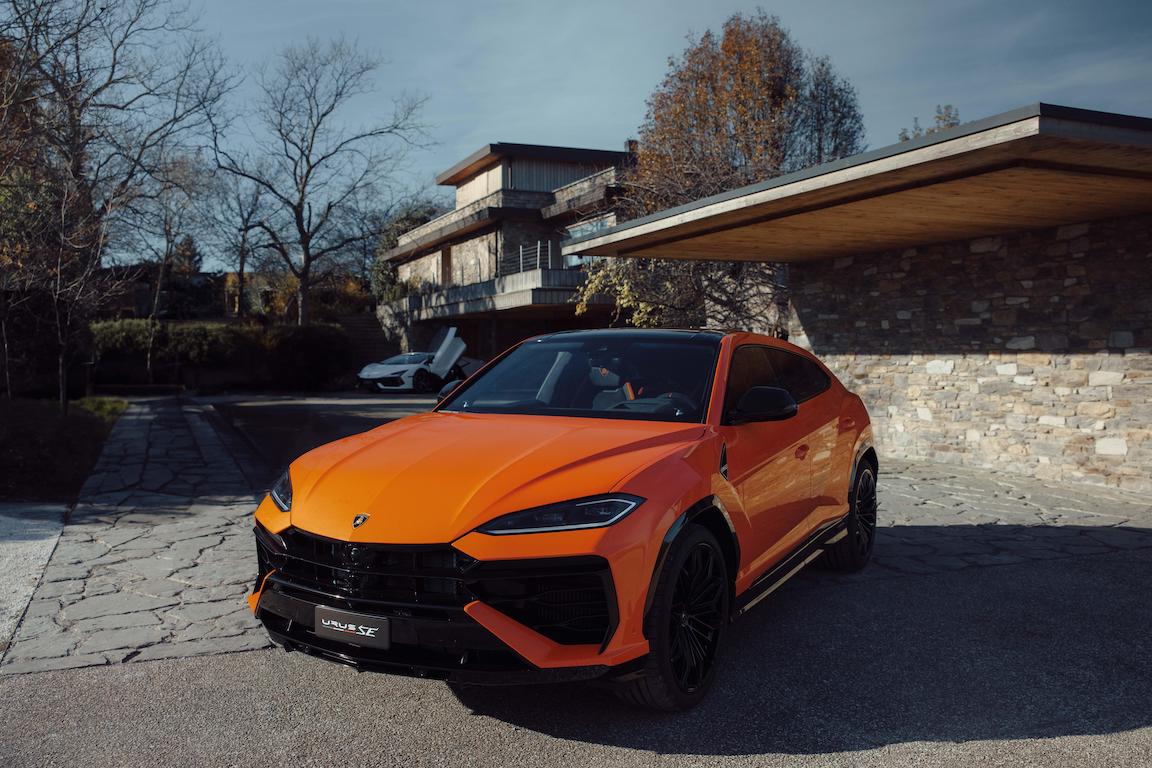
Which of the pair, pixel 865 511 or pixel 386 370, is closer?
pixel 865 511

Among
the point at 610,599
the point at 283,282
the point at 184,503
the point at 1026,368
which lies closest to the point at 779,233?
the point at 1026,368

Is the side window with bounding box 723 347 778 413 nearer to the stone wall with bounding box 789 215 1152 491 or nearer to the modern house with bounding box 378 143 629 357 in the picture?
the stone wall with bounding box 789 215 1152 491

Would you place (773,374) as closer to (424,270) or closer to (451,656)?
(451,656)

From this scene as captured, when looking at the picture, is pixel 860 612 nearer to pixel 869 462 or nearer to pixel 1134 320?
pixel 869 462

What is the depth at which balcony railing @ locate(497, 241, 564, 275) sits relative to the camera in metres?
30.6

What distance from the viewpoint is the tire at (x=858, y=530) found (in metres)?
5.76

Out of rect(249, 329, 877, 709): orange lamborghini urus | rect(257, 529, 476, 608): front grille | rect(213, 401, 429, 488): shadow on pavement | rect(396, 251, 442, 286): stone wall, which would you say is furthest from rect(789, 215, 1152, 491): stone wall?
rect(396, 251, 442, 286): stone wall

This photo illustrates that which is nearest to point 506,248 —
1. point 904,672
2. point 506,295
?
point 506,295

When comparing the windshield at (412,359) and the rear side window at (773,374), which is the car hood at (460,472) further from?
the windshield at (412,359)

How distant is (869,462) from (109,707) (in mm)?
4856

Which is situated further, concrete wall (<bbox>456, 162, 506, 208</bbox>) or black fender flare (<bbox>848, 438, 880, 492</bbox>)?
concrete wall (<bbox>456, 162, 506, 208</bbox>)

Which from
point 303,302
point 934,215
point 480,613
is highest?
point 303,302

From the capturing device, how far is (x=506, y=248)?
33031mm

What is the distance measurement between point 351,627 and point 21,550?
4465mm
